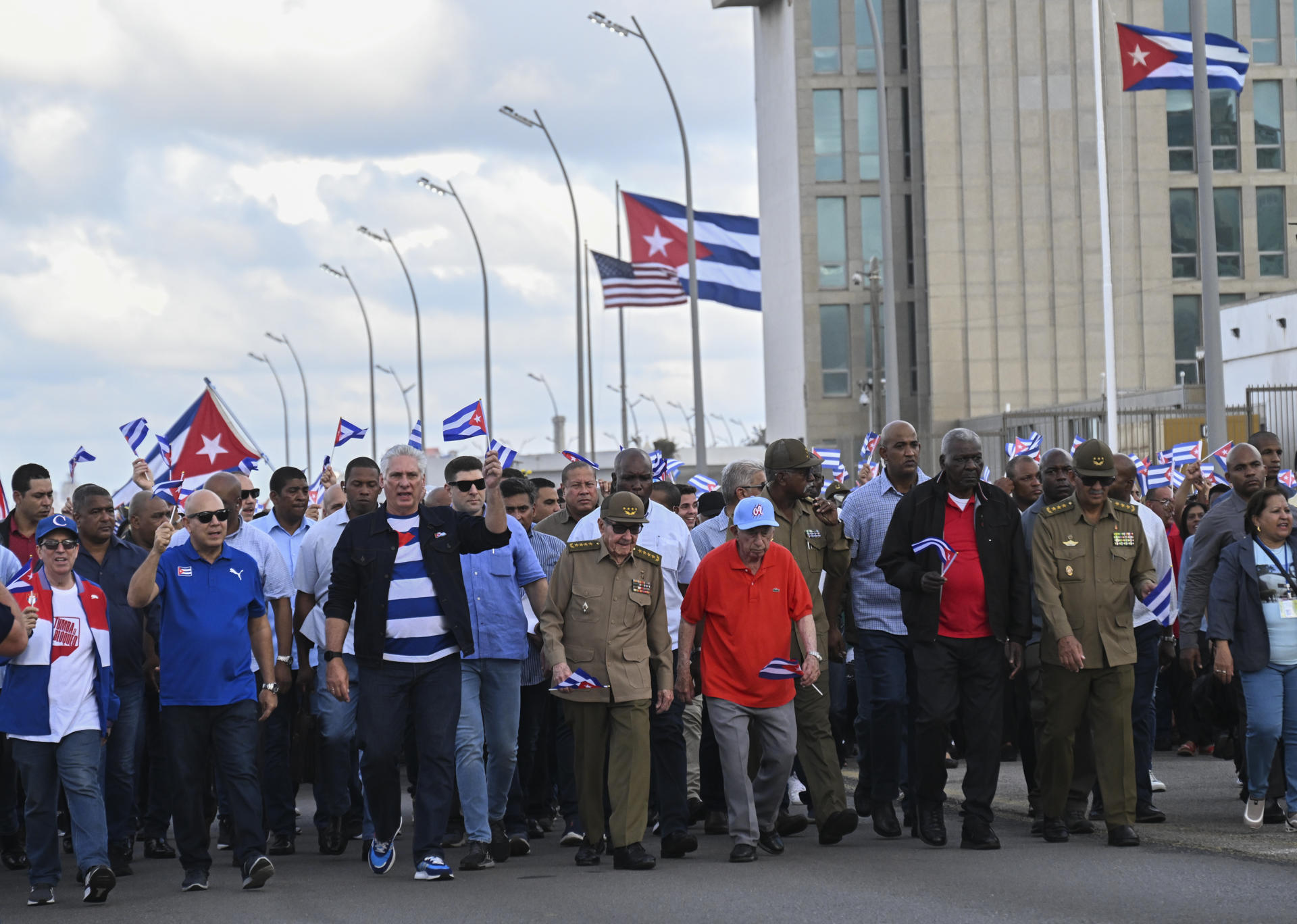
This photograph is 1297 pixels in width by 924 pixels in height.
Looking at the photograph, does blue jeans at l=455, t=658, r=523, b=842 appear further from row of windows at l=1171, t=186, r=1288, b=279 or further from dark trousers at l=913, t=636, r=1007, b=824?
row of windows at l=1171, t=186, r=1288, b=279

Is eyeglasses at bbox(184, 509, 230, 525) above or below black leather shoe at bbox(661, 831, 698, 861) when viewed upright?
above

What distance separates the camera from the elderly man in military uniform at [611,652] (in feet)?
33.6

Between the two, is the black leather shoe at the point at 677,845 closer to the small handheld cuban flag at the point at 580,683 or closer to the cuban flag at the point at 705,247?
the small handheld cuban flag at the point at 580,683

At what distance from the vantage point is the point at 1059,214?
5303 cm

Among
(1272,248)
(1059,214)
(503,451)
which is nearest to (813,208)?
(1059,214)

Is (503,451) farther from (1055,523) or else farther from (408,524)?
(1055,523)

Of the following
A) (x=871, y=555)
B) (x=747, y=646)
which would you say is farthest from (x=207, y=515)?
(x=871, y=555)

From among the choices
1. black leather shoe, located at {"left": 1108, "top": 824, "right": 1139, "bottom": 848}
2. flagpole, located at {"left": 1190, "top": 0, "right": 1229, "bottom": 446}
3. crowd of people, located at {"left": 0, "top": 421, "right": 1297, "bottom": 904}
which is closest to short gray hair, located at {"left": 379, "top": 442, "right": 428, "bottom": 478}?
crowd of people, located at {"left": 0, "top": 421, "right": 1297, "bottom": 904}

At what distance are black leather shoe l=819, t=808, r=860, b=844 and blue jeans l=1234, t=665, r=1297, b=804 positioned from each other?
7.63 feet

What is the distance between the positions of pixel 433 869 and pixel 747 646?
207cm

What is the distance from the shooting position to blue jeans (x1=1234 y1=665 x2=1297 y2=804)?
1079 centimetres

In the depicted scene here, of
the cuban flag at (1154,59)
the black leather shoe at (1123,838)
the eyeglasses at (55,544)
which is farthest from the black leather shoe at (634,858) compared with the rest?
the cuban flag at (1154,59)

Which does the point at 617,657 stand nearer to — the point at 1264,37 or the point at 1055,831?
the point at 1055,831

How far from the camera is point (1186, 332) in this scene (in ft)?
173
